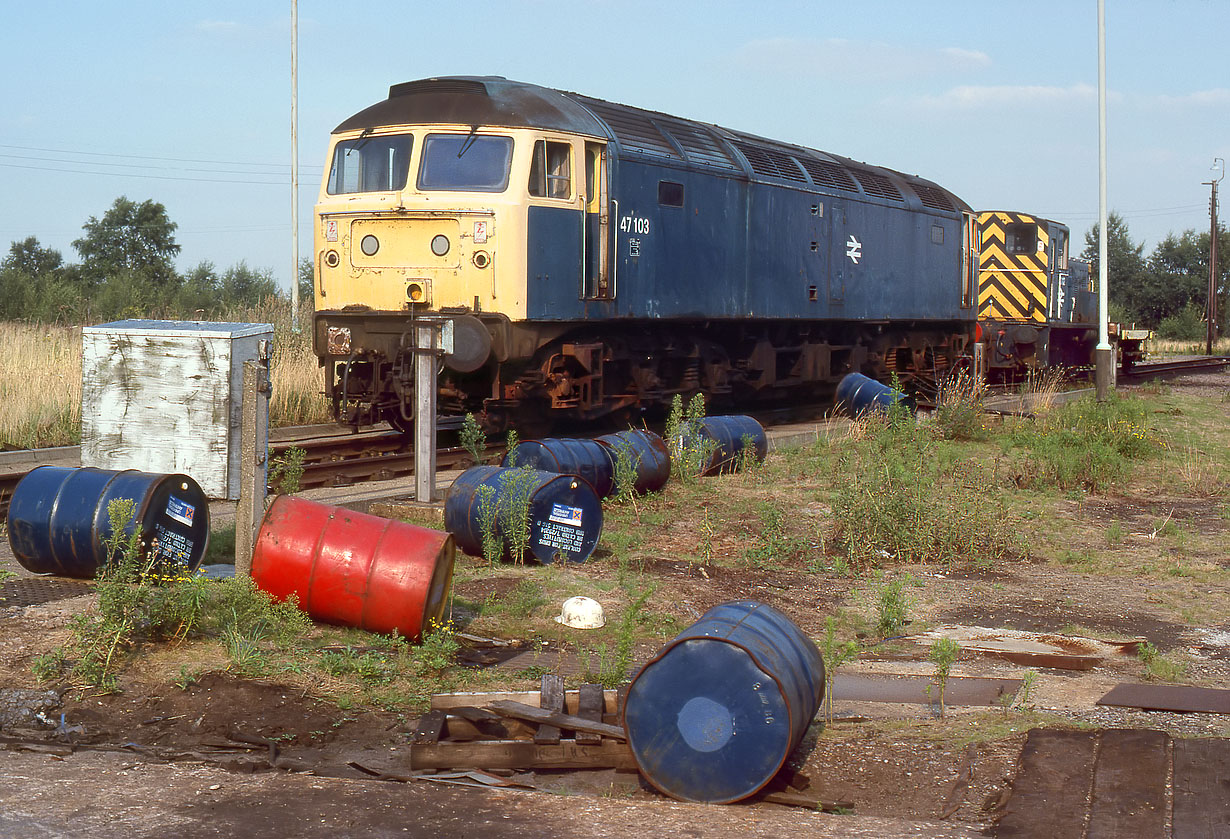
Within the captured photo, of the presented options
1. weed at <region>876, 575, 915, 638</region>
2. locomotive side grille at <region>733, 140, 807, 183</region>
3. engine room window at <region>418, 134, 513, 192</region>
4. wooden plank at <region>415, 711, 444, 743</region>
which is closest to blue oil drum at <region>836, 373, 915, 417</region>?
locomotive side grille at <region>733, 140, 807, 183</region>

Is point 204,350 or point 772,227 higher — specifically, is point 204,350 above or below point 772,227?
below

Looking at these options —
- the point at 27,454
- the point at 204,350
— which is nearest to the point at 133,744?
the point at 204,350

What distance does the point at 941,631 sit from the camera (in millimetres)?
6965

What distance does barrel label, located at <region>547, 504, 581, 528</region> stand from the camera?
8.00m

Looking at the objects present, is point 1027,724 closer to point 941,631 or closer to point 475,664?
point 941,631

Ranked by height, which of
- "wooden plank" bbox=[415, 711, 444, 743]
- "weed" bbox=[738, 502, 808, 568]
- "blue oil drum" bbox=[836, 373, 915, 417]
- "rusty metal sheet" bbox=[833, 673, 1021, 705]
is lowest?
"rusty metal sheet" bbox=[833, 673, 1021, 705]

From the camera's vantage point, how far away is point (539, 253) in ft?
39.4

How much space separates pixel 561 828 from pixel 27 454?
8.92 meters

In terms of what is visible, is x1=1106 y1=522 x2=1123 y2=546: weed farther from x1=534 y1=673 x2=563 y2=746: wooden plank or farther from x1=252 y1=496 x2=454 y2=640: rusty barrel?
x1=534 y1=673 x2=563 y2=746: wooden plank

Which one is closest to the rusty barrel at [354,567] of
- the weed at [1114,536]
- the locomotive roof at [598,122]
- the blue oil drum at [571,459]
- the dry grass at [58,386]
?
the blue oil drum at [571,459]

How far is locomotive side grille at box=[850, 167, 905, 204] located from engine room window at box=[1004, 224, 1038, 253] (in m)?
6.70

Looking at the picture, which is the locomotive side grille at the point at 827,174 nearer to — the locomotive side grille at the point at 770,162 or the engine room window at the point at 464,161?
the locomotive side grille at the point at 770,162

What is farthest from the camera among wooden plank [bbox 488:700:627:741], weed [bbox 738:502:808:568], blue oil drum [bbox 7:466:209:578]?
weed [bbox 738:502:808:568]

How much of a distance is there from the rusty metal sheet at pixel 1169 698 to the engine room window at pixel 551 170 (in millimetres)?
7852
